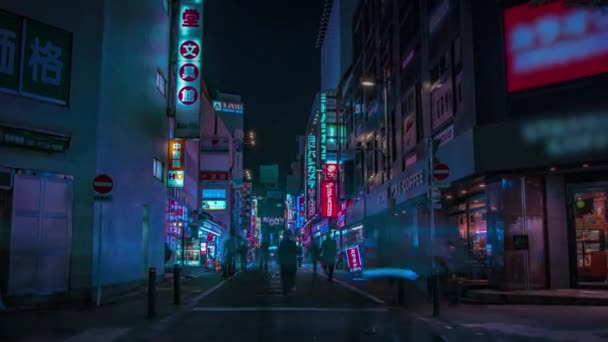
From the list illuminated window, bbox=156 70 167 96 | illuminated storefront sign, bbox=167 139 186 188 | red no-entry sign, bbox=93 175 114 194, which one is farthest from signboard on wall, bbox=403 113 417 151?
red no-entry sign, bbox=93 175 114 194

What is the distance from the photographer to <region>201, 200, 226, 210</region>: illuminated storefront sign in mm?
77012

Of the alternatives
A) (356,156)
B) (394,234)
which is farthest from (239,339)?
(356,156)

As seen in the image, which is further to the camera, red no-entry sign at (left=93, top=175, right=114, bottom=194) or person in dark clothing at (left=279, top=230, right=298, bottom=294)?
person in dark clothing at (left=279, top=230, right=298, bottom=294)

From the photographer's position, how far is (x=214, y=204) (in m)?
77.8

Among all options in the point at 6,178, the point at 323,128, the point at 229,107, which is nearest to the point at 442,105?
the point at 6,178

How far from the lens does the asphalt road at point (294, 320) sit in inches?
416

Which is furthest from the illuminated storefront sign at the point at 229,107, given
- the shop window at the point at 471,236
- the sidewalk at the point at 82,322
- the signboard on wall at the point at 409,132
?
the sidewalk at the point at 82,322

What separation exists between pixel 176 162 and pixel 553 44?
18729 mm

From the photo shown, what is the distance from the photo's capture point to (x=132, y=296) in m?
18.5

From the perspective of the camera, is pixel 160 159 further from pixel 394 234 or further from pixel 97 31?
pixel 394 234

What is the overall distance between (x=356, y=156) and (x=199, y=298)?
3220 cm

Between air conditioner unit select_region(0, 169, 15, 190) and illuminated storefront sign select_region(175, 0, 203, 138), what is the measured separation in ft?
33.7

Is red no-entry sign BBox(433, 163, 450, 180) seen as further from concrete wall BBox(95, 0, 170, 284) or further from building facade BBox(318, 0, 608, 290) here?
concrete wall BBox(95, 0, 170, 284)

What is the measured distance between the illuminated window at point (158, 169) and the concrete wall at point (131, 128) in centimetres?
23
